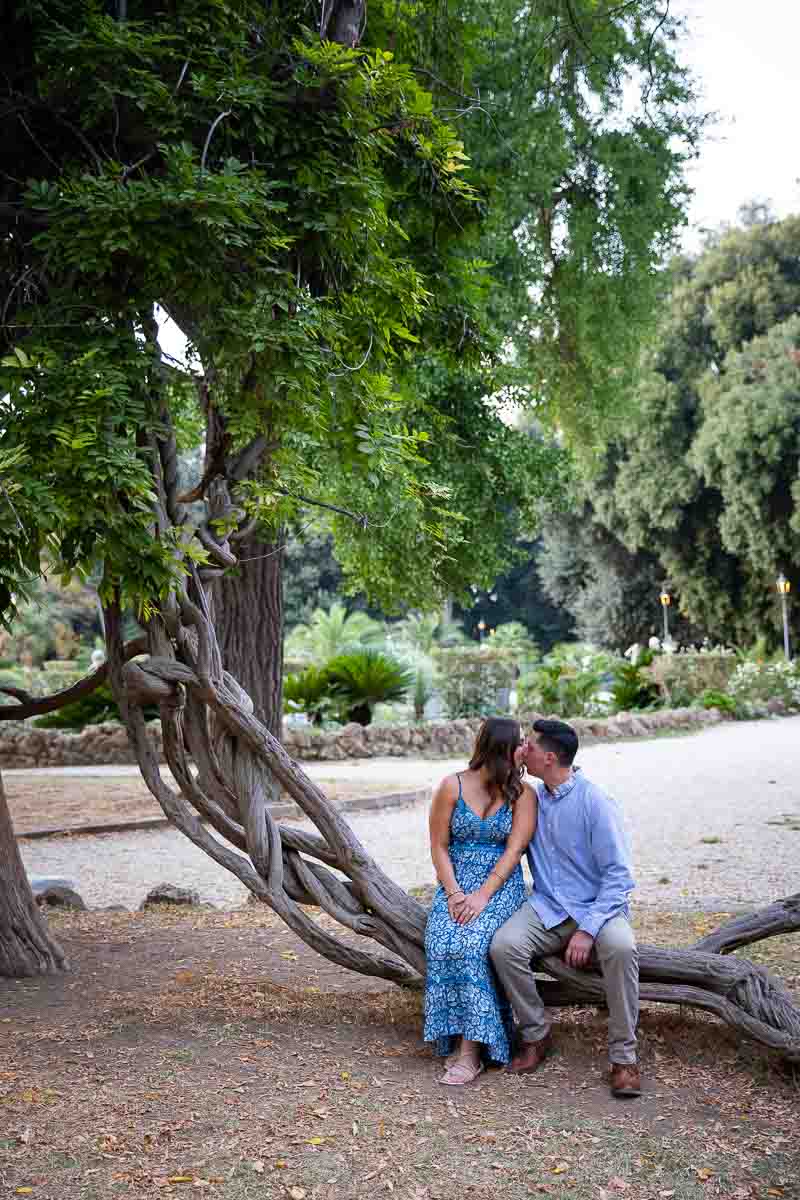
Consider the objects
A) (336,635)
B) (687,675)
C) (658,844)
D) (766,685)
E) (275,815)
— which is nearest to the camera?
(658,844)

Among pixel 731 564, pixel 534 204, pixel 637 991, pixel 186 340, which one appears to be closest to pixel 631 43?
pixel 534 204

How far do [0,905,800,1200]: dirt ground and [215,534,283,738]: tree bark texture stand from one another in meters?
5.56

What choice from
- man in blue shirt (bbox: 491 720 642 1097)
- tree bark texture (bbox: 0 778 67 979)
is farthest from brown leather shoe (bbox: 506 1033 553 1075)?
tree bark texture (bbox: 0 778 67 979)

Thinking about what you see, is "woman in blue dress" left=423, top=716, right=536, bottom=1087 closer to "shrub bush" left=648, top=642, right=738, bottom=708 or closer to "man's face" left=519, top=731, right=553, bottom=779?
"man's face" left=519, top=731, right=553, bottom=779

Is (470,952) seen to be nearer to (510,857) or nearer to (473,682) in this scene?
(510,857)

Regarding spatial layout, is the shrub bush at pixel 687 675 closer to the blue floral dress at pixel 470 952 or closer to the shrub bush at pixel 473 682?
the shrub bush at pixel 473 682

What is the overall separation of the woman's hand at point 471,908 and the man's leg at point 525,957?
0.31 feet

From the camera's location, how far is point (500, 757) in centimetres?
402

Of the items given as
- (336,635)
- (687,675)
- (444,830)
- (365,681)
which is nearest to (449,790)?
(444,830)

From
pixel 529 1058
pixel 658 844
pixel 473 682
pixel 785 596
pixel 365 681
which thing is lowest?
pixel 658 844

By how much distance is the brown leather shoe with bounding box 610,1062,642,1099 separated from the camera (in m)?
3.59

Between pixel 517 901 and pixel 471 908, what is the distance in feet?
0.67

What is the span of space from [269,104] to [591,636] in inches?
Answer: 1372

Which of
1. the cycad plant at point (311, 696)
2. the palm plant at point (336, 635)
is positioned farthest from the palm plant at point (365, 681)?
the palm plant at point (336, 635)
